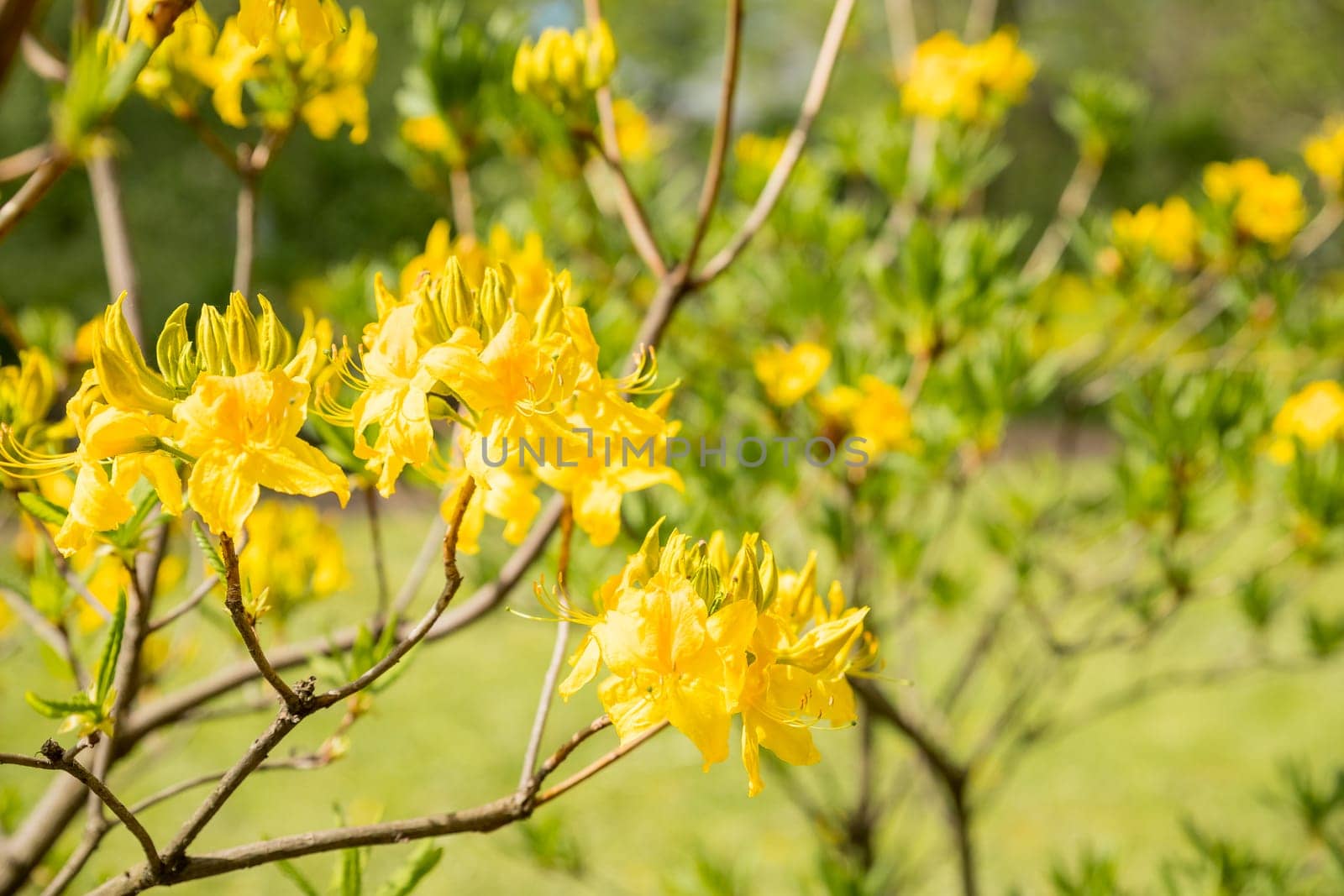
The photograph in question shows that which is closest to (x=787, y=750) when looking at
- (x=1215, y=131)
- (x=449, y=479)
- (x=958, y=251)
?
(x=449, y=479)

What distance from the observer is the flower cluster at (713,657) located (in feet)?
1.44

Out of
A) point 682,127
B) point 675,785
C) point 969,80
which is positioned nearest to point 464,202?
point 969,80

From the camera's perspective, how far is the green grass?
2.58 m

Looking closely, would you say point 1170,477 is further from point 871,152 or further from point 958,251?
point 871,152

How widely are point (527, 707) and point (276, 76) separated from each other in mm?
2922

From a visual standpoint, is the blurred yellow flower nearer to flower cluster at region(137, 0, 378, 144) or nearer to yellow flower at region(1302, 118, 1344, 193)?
flower cluster at region(137, 0, 378, 144)

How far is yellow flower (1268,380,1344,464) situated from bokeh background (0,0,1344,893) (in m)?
0.55

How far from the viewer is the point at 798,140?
0.98 metres

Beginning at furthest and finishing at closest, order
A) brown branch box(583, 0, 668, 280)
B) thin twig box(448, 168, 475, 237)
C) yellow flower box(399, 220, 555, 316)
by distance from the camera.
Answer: thin twig box(448, 168, 475, 237) → brown branch box(583, 0, 668, 280) → yellow flower box(399, 220, 555, 316)

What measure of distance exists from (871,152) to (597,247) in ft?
1.56

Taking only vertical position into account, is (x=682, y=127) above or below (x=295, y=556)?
below

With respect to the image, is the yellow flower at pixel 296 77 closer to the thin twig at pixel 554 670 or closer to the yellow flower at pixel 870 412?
the thin twig at pixel 554 670

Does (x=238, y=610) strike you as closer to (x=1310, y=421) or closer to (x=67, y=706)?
(x=67, y=706)

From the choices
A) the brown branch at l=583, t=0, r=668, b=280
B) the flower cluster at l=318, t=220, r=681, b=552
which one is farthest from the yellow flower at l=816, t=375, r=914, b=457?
the flower cluster at l=318, t=220, r=681, b=552
